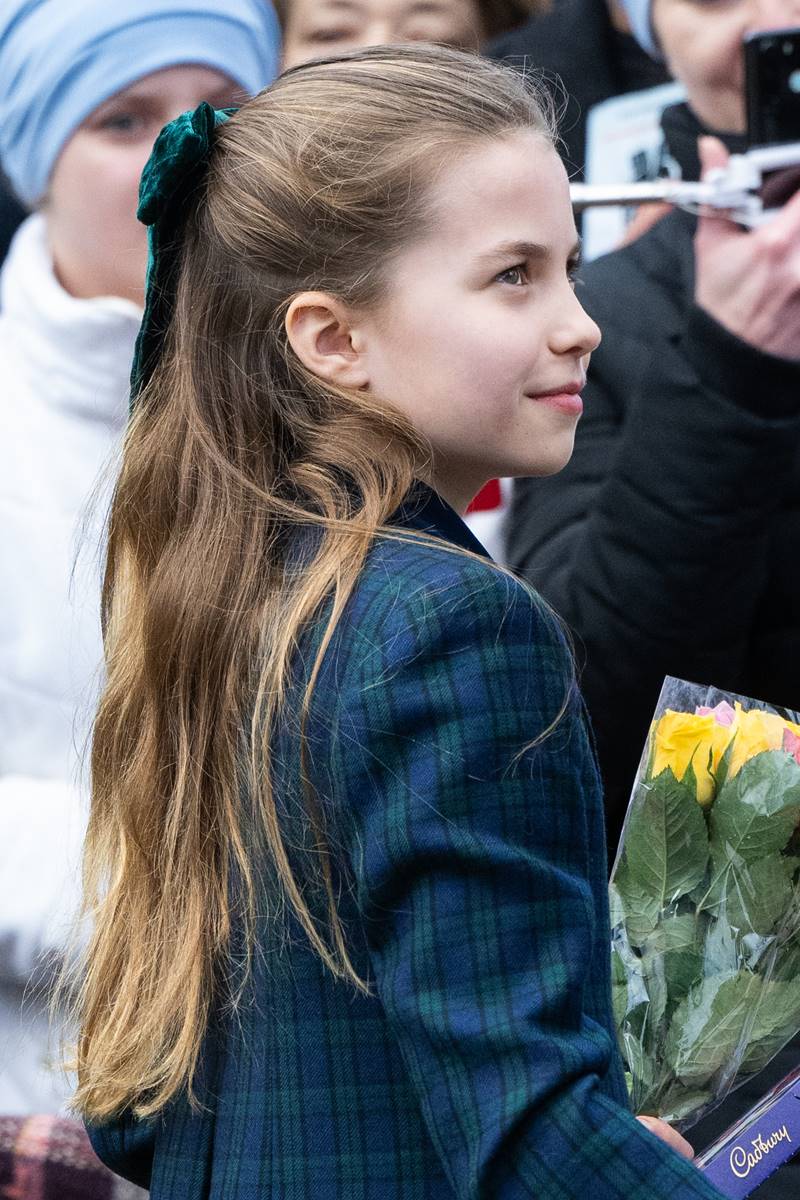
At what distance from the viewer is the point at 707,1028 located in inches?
48.8

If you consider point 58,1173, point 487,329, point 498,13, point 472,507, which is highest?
point 487,329

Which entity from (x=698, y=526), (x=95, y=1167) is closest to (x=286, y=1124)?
→ (x=95, y=1167)

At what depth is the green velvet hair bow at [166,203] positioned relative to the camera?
1.32 m

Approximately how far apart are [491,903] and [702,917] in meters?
0.32

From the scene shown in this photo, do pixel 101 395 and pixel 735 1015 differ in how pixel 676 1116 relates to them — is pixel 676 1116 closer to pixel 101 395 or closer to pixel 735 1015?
pixel 735 1015

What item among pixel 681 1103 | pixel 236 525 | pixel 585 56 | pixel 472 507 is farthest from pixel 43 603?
pixel 585 56

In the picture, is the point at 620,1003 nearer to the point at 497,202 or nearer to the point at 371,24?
the point at 497,202

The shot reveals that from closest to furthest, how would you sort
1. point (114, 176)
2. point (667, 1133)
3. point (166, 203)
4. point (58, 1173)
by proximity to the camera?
point (667, 1133), point (166, 203), point (58, 1173), point (114, 176)

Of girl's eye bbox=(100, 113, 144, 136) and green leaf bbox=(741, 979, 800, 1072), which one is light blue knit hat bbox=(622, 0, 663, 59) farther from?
green leaf bbox=(741, 979, 800, 1072)

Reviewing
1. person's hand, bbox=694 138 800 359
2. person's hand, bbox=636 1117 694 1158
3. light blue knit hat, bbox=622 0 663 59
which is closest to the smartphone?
person's hand, bbox=694 138 800 359

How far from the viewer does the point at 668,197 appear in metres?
1.99

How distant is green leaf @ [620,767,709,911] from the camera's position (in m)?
1.24

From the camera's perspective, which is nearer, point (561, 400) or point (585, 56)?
point (561, 400)

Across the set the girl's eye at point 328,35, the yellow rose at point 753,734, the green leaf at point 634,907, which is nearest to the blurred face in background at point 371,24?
the girl's eye at point 328,35
